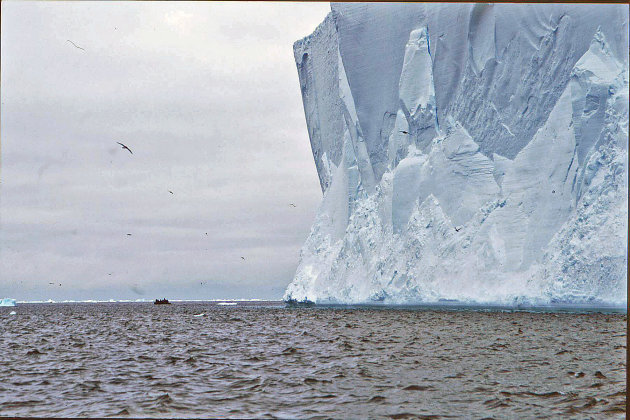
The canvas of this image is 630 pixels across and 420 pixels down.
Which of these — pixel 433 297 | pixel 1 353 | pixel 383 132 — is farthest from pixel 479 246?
pixel 1 353

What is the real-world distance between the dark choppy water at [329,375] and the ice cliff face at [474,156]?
351 inches

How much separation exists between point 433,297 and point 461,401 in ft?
75.0

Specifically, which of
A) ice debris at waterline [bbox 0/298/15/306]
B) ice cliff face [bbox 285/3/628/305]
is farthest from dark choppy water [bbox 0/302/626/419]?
ice debris at waterline [bbox 0/298/15/306]

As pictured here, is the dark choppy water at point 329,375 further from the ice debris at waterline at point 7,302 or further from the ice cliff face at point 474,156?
the ice debris at waterline at point 7,302

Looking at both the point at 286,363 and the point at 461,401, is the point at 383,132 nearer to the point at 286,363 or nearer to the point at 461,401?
the point at 286,363

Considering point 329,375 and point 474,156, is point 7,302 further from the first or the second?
point 329,375

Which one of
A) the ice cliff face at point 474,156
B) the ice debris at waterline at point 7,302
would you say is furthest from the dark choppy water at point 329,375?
the ice debris at waterline at point 7,302

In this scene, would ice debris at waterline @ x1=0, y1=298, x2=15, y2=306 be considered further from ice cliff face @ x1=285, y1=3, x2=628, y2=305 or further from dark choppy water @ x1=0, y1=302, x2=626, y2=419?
dark choppy water @ x1=0, y1=302, x2=626, y2=419

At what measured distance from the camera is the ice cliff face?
28.4 metres

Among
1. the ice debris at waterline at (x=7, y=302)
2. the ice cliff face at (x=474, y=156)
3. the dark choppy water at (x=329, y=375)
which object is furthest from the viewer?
the ice debris at waterline at (x=7, y=302)

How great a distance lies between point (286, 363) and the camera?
1379 centimetres

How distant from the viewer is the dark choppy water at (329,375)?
29.8 ft

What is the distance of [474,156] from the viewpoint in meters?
Answer: 32.5

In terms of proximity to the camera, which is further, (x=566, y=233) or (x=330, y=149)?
(x=330, y=149)
